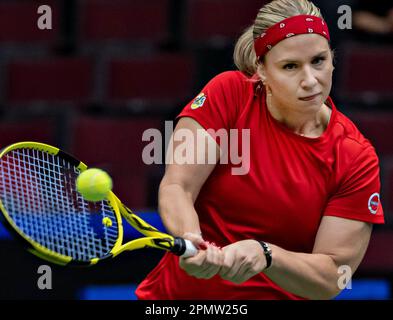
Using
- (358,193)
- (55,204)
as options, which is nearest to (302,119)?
(358,193)

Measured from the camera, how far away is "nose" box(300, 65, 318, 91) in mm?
3590

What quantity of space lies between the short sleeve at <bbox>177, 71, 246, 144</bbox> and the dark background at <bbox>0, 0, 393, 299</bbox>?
8.66 ft

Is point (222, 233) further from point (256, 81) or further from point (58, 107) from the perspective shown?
point (58, 107)

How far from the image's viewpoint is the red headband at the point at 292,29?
3.64 meters

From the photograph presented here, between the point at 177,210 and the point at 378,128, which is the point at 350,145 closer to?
the point at 177,210

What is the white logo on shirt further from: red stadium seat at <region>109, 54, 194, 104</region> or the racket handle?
red stadium seat at <region>109, 54, 194, 104</region>

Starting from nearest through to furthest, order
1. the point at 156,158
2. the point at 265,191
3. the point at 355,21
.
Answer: the point at 265,191 < the point at 156,158 < the point at 355,21

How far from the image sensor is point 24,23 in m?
6.93

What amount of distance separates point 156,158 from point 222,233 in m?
2.43

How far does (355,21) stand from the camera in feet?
21.7

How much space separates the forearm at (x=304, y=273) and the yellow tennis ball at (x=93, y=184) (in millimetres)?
586

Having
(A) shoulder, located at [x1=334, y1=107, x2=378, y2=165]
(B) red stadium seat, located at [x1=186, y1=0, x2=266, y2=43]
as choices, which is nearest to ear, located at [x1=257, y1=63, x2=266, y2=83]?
(A) shoulder, located at [x1=334, y1=107, x2=378, y2=165]

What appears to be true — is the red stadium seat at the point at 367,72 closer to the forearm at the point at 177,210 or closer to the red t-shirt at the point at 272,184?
the red t-shirt at the point at 272,184
